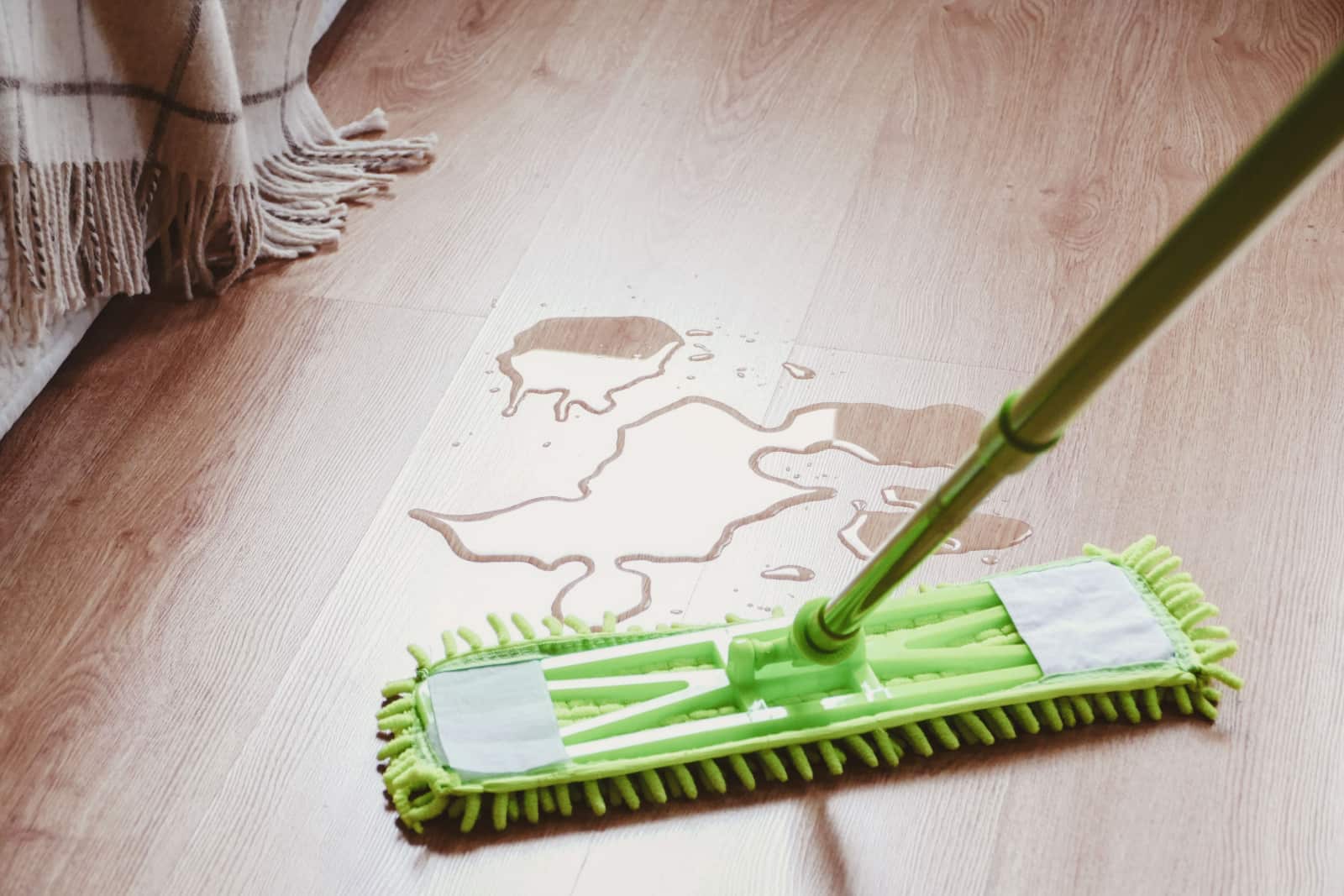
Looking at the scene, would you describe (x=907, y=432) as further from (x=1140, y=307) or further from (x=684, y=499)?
(x=1140, y=307)

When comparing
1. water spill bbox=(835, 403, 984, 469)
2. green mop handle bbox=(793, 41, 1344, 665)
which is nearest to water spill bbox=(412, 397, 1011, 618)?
water spill bbox=(835, 403, 984, 469)

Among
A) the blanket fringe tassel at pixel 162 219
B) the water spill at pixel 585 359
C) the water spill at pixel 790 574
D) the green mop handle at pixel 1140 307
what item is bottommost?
the water spill at pixel 790 574

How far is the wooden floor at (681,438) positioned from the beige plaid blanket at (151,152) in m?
0.06

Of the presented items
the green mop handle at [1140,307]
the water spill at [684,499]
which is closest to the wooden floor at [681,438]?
the water spill at [684,499]

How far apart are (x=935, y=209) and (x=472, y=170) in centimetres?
47

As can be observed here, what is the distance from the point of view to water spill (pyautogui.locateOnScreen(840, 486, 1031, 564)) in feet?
3.61

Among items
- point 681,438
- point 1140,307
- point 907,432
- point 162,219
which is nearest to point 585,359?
point 681,438

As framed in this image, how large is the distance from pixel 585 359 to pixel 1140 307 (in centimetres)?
→ 69

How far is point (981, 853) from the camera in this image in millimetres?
921

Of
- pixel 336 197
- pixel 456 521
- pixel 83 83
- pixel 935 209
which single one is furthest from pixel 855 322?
pixel 83 83

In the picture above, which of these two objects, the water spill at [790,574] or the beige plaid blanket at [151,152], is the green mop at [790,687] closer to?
the water spill at [790,574]

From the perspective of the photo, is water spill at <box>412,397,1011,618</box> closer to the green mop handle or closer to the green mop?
the green mop

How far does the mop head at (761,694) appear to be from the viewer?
→ 919mm

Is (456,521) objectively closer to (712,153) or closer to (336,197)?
(336,197)
